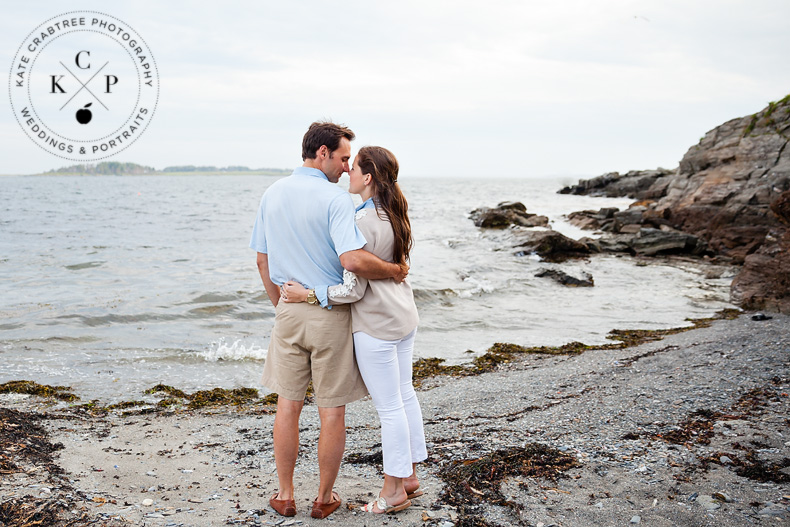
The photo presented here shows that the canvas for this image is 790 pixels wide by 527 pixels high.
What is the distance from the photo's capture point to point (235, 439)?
5.73m

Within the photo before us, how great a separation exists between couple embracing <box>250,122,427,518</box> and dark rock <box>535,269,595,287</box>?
13.3 meters

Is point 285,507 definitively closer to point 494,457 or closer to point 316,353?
point 316,353

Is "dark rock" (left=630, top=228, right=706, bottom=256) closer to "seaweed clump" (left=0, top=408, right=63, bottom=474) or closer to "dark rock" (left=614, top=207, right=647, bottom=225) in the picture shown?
"dark rock" (left=614, top=207, right=647, bottom=225)

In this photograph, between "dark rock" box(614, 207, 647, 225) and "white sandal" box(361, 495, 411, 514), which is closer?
"white sandal" box(361, 495, 411, 514)

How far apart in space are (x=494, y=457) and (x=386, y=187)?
2.34 m

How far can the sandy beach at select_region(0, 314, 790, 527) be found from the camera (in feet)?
12.3

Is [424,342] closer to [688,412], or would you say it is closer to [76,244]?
[688,412]

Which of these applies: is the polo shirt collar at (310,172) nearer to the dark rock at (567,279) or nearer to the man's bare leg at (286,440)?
the man's bare leg at (286,440)

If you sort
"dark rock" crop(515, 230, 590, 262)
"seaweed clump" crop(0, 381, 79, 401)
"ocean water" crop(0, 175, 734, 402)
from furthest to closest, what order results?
1. "dark rock" crop(515, 230, 590, 262)
2. "ocean water" crop(0, 175, 734, 402)
3. "seaweed clump" crop(0, 381, 79, 401)

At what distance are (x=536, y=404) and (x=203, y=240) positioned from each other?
2284cm

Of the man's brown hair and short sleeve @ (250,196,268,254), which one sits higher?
the man's brown hair

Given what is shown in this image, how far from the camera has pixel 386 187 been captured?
364cm

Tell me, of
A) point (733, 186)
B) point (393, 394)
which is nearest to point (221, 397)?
point (393, 394)

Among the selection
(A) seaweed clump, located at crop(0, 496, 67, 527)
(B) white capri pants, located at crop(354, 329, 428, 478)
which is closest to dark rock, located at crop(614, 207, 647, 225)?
(B) white capri pants, located at crop(354, 329, 428, 478)
